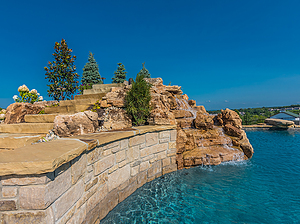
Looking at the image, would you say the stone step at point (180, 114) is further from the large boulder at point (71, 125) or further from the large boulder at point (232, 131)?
the large boulder at point (71, 125)

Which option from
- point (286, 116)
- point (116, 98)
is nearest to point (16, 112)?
point (116, 98)

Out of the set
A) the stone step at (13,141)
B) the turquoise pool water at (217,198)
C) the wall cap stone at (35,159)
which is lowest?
the turquoise pool water at (217,198)

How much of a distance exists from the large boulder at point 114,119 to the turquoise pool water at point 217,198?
6.83 ft

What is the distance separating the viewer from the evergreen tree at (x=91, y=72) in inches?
714

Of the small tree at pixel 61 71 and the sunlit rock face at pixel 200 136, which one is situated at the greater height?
the small tree at pixel 61 71

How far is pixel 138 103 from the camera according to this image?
520 centimetres

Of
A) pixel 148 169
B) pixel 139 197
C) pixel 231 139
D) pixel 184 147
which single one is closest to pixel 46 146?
pixel 139 197

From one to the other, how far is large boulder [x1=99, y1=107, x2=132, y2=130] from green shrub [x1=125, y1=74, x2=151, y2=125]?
0.70 feet


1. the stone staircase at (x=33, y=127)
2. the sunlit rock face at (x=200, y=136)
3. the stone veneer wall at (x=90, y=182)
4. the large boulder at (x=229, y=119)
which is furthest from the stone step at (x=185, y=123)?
Answer: the stone staircase at (x=33, y=127)

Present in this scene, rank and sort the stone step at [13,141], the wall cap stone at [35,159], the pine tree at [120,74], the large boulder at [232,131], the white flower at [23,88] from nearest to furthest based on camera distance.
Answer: the wall cap stone at [35,159]
the stone step at [13,141]
the large boulder at [232,131]
the white flower at [23,88]
the pine tree at [120,74]

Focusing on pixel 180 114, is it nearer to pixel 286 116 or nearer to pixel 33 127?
pixel 33 127

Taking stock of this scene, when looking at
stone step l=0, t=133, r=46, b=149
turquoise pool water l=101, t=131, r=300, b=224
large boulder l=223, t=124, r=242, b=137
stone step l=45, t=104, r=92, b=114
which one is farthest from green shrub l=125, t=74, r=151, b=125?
large boulder l=223, t=124, r=242, b=137

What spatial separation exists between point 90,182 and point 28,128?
3.18 m

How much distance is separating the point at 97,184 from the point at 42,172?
148 centimetres
